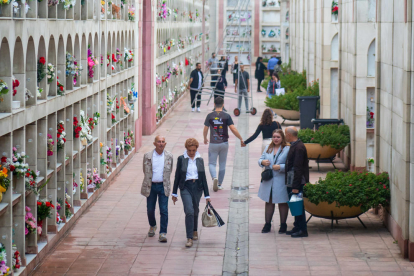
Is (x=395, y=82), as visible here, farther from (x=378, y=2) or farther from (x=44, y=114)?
(x=44, y=114)

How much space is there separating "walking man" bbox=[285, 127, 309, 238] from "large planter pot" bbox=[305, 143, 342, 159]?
190 inches

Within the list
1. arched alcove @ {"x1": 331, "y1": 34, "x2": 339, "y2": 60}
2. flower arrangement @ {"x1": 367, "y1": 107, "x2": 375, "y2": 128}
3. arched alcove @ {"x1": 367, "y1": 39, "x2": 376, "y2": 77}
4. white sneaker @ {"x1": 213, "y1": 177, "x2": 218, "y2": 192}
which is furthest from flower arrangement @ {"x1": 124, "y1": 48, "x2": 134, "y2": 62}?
arched alcove @ {"x1": 331, "y1": 34, "x2": 339, "y2": 60}

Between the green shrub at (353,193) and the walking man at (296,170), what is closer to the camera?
the walking man at (296,170)

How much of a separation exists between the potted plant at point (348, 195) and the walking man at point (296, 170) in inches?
7.9

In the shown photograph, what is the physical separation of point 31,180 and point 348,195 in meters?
4.50

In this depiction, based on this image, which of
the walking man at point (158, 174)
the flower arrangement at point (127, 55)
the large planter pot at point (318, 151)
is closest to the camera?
the walking man at point (158, 174)

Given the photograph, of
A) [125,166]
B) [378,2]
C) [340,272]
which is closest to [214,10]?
[125,166]

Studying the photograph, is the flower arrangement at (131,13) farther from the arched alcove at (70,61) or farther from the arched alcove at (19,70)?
the arched alcove at (19,70)

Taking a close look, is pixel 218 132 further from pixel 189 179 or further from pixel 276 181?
pixel 189 179

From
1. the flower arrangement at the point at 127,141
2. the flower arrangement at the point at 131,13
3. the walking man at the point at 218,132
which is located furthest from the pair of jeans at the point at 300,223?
the flower arrangement at the point at 131,13

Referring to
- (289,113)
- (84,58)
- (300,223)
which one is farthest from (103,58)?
(289,113)

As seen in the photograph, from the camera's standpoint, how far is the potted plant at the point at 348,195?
33.9ft

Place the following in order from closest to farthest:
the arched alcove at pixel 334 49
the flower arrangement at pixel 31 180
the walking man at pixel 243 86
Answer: the flower arrangement at pixel 31 180, the arched alcove at pixel 334 49, the walking man at pixel 243 86

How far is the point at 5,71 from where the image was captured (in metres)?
7.81
